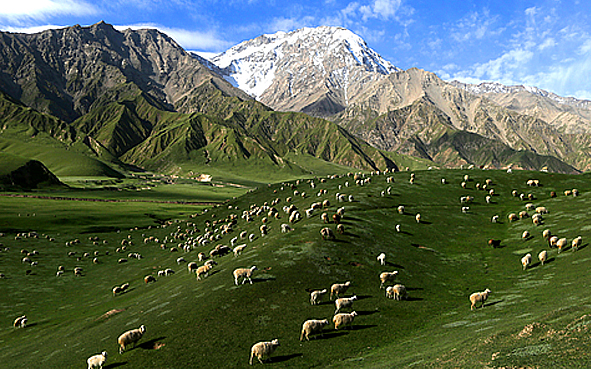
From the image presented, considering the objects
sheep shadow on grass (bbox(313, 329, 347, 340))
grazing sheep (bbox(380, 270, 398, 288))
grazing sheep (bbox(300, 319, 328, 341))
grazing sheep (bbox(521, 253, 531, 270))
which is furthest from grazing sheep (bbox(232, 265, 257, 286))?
grazing sheep (bbox(521, 253, 531, 270))

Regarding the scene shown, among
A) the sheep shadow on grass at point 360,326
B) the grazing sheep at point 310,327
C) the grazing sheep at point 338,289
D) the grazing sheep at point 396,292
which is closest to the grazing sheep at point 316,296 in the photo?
the grazing sheep at point 338,289

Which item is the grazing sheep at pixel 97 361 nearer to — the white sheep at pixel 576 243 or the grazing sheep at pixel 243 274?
the grazing sheep at pixel 243 274

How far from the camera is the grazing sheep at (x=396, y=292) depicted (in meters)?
33.7

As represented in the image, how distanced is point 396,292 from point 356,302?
450 centimetres

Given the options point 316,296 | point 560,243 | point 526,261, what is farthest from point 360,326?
point 560,243

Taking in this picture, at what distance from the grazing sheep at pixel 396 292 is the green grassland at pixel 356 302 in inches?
39.0

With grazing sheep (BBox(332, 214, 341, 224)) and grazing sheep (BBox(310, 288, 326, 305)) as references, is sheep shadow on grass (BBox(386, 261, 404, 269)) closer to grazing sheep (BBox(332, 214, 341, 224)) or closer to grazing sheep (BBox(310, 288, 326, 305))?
grazing sheep (BBox(332, 214, 341, 224))

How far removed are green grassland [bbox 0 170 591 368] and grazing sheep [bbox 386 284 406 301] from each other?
99cm

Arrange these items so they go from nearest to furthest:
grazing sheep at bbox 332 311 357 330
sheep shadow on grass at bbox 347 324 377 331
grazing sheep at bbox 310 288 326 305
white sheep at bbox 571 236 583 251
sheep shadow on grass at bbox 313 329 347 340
A: sheep shadow on grass at bbox 313 329 347 340 → grazing sheep at bbox 332 311 357 330 → sheep shadow on grass at bbox 347 324 377 331 → grazing sheep at bbox 310 288 326 305 → white sheep at bbox 571 236 583 251

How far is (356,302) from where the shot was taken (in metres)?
32.3

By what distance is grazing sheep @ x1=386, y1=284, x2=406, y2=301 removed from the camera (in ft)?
110

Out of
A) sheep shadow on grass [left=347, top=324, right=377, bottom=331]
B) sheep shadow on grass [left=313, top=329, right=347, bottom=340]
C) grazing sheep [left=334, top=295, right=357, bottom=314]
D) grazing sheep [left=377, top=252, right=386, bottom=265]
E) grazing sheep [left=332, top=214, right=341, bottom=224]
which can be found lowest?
sheep shadow on grass [left=313, top=329, right=347, bottom=340]

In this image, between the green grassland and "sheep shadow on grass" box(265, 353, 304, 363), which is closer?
the green grassland

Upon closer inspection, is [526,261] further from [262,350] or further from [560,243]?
[262,350]
